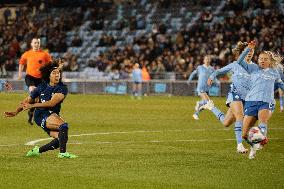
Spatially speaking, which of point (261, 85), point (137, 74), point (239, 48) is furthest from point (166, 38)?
point (261, 85)

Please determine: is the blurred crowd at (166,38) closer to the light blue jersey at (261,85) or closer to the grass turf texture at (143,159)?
the grass turf texture at (143,159)

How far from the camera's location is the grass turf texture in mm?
12625

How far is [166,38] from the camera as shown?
50.4 meters

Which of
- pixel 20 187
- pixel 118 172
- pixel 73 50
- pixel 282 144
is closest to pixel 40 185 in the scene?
pixel 20 187

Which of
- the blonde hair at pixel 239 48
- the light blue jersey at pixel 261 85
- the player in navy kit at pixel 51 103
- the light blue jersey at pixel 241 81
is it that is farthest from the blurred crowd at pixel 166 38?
the player in navy kit at pixel 51 103

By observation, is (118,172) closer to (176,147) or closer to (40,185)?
(40,185)

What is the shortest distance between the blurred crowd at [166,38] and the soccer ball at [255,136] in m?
26.6

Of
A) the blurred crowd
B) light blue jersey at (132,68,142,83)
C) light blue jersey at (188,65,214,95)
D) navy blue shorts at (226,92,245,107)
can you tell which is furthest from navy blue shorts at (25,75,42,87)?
light blue jersey at (132,68,142,83)

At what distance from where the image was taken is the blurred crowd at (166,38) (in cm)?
4456

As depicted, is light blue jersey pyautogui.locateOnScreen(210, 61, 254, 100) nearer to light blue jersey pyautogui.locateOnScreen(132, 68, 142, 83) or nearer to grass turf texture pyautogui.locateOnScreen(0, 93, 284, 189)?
grass turf texture pyautogui.locateOnScreen(0, 93, 284, 189)

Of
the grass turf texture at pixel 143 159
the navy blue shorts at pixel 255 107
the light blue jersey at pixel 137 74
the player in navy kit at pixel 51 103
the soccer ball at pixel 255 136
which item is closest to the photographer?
the grass turf texture at pixel 143 159

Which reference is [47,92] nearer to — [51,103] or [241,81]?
[51,103]

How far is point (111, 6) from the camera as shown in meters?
59.5

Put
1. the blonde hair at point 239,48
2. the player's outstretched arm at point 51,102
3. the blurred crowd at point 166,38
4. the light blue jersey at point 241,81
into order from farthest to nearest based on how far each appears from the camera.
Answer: the blurred crowd at point 166,38, the light blue jersey at point 241,81, the blonde hair at point 239,48, the player's outstretched arm at point 51,102
